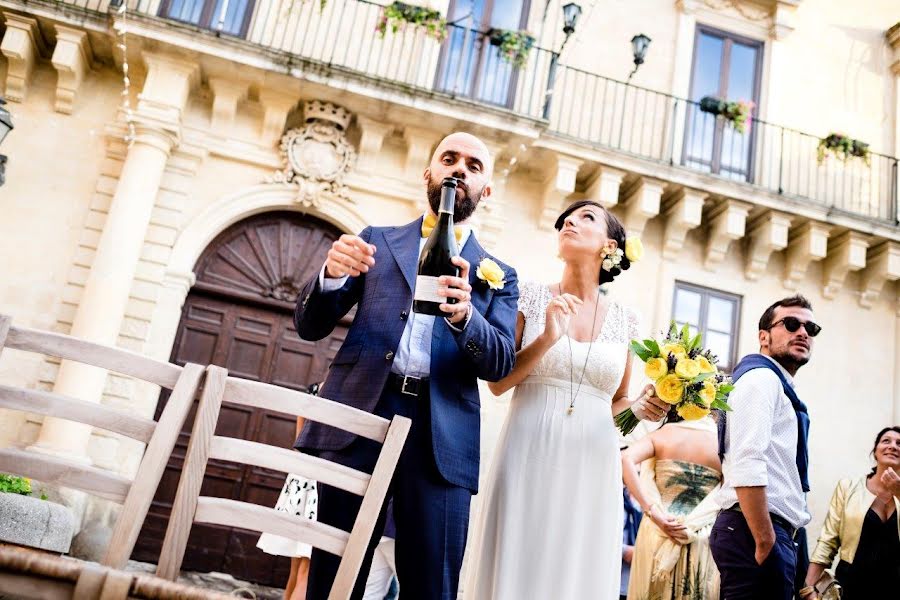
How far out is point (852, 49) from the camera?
1138cm

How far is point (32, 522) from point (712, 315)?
7.76m

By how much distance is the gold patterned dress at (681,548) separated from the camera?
381 cm

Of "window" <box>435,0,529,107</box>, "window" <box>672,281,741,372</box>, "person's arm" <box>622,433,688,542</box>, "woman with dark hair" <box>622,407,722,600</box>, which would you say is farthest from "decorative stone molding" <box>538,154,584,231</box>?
"person's arm" <box>622,433,688,542</box>

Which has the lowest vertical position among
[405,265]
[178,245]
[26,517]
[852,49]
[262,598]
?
[262,598]

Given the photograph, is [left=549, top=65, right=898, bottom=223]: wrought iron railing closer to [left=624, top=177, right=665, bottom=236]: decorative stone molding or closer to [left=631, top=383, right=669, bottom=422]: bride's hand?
[left=624, top=177, right=665, bottom=236]: decorative stone molding

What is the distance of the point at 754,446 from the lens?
3174 mm

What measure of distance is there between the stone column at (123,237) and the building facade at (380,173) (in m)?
0.02

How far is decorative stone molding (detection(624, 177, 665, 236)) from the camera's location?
30.5 ft

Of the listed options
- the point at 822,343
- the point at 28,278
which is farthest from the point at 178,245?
the point at 822,343

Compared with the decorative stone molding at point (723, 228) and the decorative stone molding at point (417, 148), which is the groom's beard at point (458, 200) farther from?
the decorative stone molding at point (723, 228)

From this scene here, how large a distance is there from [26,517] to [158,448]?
354 centimetres

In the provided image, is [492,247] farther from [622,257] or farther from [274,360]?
[622,257]

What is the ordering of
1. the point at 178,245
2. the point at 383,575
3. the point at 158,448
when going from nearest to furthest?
the point at 158,448 < the point at 383,575 < the point at 178,245

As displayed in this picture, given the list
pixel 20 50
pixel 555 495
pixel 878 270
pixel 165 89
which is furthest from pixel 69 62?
pixel 878 270
